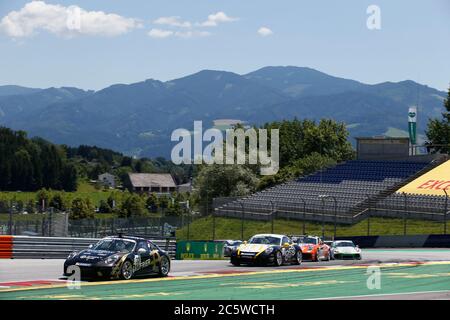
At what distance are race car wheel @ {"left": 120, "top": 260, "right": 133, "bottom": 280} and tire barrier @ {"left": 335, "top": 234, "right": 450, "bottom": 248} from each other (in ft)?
105

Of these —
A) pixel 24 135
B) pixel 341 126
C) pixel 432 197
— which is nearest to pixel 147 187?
pixel 24 135

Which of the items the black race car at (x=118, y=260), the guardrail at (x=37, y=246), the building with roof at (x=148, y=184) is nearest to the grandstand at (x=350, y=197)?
the guardrail at (x=37, y=246)

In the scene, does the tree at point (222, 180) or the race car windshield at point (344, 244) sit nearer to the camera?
the race car windshield at point (344, 244)

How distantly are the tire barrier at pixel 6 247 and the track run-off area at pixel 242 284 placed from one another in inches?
65.5

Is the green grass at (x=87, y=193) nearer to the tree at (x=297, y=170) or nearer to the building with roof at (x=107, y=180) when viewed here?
the building with roof at (x=107, y=180)

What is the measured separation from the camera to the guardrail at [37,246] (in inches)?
1185

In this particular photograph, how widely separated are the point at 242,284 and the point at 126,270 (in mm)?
3087

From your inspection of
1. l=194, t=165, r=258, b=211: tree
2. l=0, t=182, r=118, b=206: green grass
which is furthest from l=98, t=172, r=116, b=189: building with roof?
l=194, t=165, r=258, b=211: tree

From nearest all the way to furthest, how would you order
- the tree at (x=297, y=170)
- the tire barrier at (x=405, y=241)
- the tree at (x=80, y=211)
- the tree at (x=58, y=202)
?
the tire barrier at (x=405, y=241), the tree at (x=297, y=170), the tree at (x=80, y=211), the tree at (x=58, y=202)

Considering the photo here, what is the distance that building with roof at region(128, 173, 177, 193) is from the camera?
607 ft

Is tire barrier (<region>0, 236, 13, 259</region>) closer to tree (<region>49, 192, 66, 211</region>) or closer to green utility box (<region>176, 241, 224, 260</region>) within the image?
green utility box (<region>176, 241, 224, 260</region>)

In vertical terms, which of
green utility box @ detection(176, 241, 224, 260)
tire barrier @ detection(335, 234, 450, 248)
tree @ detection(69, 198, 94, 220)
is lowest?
tree @ detection(69, 198, 94, 220)

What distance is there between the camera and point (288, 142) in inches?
4368

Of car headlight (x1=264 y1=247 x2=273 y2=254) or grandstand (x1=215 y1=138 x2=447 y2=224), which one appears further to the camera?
grandstand (x1=215 y1=138 x2=447 y2=224)
